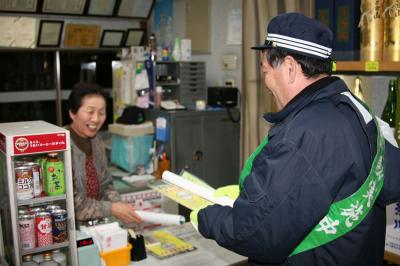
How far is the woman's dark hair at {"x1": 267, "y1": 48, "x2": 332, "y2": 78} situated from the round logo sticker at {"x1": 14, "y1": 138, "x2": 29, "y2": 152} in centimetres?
84

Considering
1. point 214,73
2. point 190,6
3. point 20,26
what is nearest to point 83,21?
point 20,26

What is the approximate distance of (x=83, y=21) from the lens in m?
4.21

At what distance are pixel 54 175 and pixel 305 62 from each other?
0.91 meters

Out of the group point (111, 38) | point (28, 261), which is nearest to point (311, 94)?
point (28, 261)

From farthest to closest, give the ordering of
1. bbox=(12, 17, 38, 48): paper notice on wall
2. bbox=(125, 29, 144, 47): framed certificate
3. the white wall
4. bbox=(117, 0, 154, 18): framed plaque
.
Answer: bbox=(125, 29, 144, 47): framed certificate < bbox=(117, 0, 154, 18): framed plaque < bbox=(12, 17, 38, 48): paper notice on wall < the white wall

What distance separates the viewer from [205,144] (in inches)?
138

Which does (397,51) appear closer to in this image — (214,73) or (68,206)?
(68,206)

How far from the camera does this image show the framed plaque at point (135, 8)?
14.2 ft

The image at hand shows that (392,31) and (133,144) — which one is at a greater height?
(392,31)

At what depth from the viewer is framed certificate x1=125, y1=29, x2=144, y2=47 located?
4.50 meters

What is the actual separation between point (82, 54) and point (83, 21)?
332 mm

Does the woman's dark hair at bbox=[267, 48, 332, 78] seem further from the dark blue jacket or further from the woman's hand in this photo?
the woman's hand

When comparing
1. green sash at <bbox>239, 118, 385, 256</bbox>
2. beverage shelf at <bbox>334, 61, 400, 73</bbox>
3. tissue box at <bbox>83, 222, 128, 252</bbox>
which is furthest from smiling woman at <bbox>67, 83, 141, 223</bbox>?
beverage shelf at <bbox>334, 61, 400, 73</bbox>

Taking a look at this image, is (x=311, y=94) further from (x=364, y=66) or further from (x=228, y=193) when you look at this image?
(x=364, y=66)
